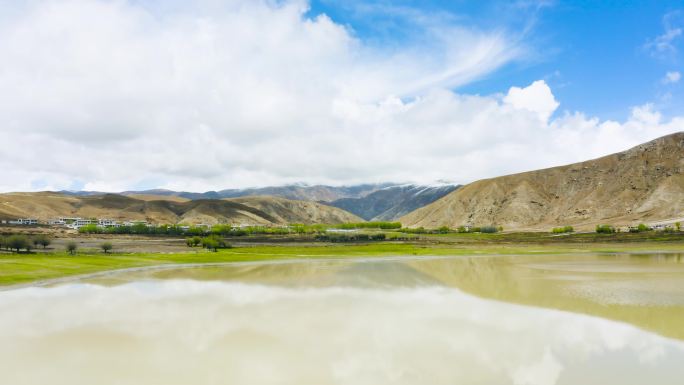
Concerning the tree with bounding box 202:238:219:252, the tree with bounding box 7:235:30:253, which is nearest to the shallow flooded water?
the tree with bounding box 7:235:30:253

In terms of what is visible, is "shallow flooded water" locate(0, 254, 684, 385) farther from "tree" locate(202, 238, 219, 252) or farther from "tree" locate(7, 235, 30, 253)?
"tree" locate(202, 238, 219, 252)

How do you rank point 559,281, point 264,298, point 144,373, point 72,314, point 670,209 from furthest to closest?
1. point 670,209
2. point 559,281
3. point 264,298
4. point 72,314
5. point 144,373

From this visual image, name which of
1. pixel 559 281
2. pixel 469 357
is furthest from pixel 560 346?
pixel 559 281

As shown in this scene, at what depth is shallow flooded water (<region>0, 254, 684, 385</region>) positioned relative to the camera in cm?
1575

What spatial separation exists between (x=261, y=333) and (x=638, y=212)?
198114 mm

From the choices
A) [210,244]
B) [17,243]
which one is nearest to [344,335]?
[17,243]

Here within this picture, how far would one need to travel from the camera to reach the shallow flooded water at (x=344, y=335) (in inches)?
620

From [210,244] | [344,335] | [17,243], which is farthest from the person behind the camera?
[210,244]

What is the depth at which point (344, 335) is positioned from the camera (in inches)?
832

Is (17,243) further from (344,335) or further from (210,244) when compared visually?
(344,335)

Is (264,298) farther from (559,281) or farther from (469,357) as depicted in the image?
(559,281)

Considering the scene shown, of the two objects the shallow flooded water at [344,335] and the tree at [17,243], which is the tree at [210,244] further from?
the shallow flooded water at [344,335]

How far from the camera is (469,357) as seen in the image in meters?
17.4

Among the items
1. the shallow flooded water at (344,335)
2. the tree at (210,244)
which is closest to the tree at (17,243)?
the tree at (210,244)
